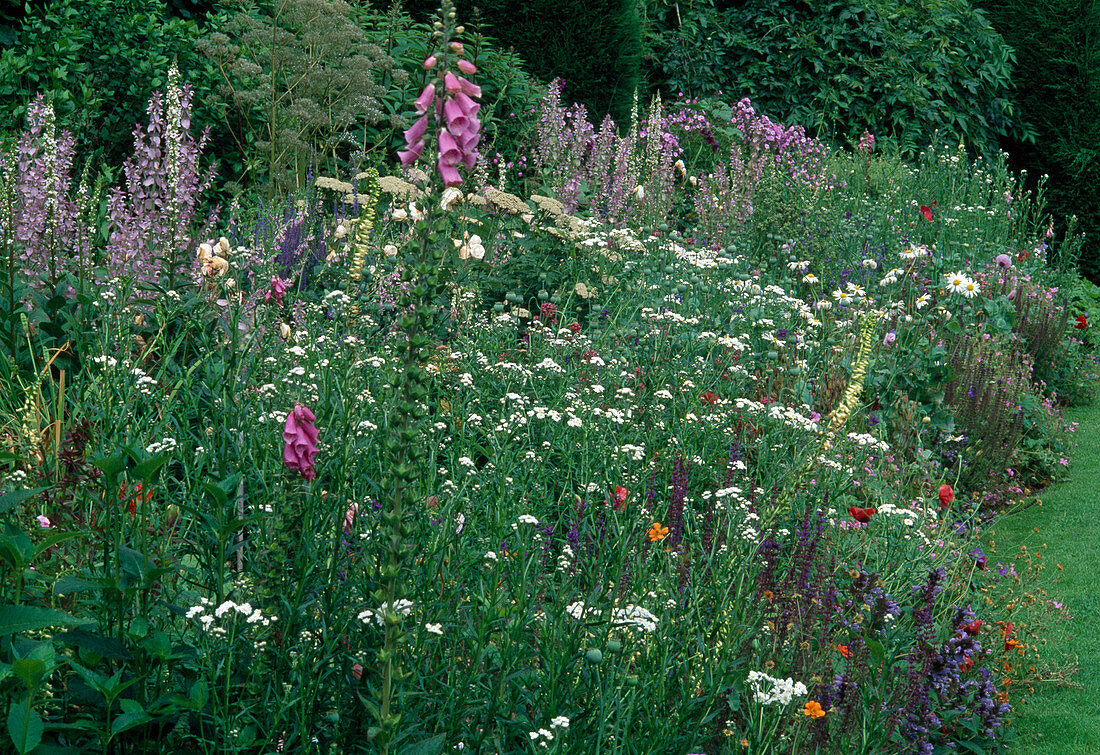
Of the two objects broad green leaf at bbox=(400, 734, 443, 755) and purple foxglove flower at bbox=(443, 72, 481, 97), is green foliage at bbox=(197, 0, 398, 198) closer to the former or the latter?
purple foxglove flower at bbox=(443, 72, 481, 97)

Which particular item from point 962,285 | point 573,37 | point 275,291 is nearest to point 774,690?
point 275,291

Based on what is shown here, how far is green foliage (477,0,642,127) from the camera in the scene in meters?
9.23

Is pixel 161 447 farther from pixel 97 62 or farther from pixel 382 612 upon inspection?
pixel 97 62

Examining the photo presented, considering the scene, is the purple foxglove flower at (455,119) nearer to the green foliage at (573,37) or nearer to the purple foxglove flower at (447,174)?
the purple foxglove flower at (447,174)

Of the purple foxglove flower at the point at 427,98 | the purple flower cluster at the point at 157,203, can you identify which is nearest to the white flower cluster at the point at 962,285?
the purple flower cluster at the point at 157,203

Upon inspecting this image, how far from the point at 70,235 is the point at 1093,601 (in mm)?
4848

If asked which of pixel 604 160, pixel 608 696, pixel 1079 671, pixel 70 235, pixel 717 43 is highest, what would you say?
pixel 717 43

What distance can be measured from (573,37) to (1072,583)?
22.8 feet

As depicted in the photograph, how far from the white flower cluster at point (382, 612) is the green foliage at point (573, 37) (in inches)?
320

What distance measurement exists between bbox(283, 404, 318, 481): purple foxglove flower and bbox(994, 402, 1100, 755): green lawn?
2627 mm

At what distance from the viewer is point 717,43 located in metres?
11.4

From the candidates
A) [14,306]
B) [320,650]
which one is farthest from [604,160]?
[320,650]

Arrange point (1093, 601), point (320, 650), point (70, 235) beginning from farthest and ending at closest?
point (1093, 601)
point (70, 235)
point (320, 650)

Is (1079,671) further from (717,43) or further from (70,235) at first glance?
(717,43)
